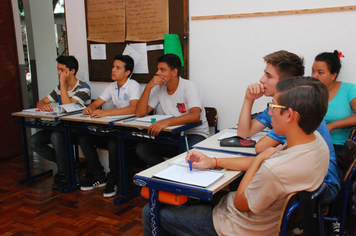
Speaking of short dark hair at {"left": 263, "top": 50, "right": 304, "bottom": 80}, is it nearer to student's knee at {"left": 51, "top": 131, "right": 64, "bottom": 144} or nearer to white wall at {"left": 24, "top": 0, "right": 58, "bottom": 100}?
student's knee at {"left": 51, "top": 131, "right": 64, "bottom": 144}

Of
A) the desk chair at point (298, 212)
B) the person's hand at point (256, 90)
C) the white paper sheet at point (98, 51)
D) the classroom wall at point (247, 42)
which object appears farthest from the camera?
the white paper sheet at point (98, 51)

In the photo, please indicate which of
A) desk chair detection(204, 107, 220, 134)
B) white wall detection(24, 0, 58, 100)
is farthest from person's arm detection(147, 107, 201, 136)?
white wall detection(24, 0, 58, 100)

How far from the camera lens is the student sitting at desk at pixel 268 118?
1638 millimetres

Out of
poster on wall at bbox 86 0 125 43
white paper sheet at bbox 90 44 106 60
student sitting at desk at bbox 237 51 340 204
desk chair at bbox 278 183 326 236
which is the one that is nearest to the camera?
desk chair at bbox 278 183 326 236

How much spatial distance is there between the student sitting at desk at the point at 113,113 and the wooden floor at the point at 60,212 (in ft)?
0.46

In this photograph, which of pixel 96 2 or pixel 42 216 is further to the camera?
pixel 96 2

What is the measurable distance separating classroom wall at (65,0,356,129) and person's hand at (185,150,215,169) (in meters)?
1.56

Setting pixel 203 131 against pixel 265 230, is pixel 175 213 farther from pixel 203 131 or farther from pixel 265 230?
pixel 203 131

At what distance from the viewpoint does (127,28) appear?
353 cm

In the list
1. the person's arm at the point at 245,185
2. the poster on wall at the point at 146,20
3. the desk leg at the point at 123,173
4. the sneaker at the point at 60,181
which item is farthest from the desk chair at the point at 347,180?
the sneaker at the point at 60,181

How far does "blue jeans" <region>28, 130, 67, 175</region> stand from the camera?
331cm

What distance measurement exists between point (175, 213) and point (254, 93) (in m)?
0.99

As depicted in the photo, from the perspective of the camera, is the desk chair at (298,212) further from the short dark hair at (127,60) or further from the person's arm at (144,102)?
the short dark hair at (127,60)

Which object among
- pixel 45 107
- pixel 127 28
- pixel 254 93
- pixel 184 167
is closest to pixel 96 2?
pixel 127 28
